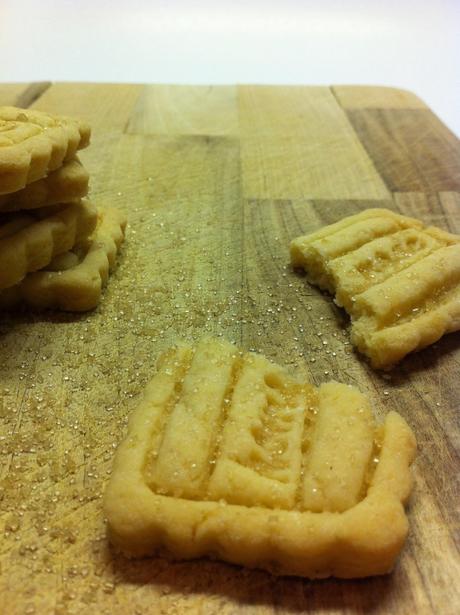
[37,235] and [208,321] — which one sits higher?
[37,235]

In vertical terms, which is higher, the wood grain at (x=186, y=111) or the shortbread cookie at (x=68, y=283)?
the wood grain at (x=186, y=111)

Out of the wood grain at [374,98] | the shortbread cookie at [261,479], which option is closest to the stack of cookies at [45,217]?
the shortbread cookie at [261,479]

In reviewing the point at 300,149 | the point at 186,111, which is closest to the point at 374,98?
the point at 300,149

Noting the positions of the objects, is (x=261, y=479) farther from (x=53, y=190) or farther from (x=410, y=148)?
(x=410, y=148)

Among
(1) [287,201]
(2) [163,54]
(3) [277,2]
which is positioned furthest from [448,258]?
(3) [277,2]

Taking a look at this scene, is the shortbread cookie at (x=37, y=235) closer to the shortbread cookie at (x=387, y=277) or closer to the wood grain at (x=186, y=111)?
the shortbread cookie at (x=387, y=277)

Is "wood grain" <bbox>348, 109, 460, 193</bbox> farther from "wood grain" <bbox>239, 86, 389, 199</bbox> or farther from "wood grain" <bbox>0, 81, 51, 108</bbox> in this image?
"wood grain" <bbox>0, 81, 51, 108</bbox>
